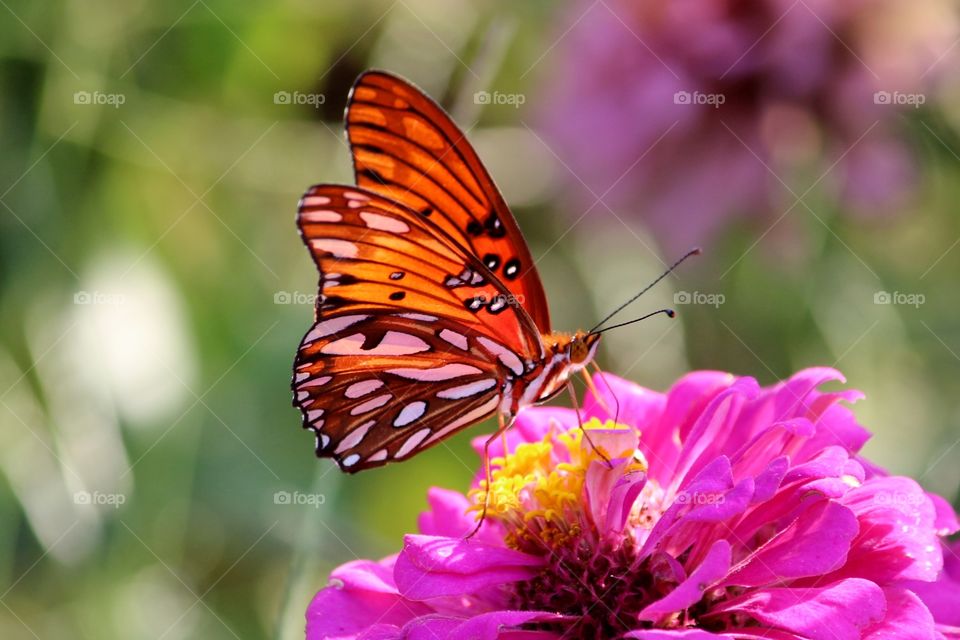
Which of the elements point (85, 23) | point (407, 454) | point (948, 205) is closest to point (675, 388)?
point (407, 454)

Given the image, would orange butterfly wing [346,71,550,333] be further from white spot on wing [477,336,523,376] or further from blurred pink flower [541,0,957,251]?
blurred pink flower [541,0,957,251]

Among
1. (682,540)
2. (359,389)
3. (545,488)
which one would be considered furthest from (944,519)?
(359,389)

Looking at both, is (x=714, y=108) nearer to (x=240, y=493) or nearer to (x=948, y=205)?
(x=948, y=205)

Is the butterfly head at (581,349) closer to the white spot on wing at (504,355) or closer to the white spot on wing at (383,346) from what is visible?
the white spot on wing at (504,355)

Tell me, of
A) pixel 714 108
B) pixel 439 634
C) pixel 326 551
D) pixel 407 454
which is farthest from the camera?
pixel 326 551

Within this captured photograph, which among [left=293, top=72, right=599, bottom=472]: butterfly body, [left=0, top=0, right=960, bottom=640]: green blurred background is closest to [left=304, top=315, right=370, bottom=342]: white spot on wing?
[left=293, top=72, right=599, bottom=472]: butterfly body
